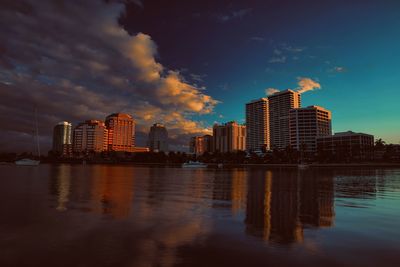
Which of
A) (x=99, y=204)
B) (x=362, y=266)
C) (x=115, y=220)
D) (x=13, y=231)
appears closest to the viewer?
(x=362, y=266)

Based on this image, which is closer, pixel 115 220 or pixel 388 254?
pixel 388 254

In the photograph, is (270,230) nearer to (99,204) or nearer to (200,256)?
(200,256)

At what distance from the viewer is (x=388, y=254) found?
11.6m

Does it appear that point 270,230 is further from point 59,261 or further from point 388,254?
point 59,261

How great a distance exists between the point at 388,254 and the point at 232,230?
6742 mm

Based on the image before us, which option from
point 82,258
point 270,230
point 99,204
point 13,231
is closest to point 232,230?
point 270,230

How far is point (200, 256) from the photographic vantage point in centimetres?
1106

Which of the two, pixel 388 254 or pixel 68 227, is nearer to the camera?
pixel 388 254

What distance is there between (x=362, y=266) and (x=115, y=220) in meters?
12.8

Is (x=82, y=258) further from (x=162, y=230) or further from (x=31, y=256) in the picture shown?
(x=162, y=230)

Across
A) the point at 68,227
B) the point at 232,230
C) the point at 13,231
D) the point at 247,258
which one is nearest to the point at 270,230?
the point at 232,230

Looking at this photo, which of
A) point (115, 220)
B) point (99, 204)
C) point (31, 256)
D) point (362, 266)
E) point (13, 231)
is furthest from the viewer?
point (99, 204)

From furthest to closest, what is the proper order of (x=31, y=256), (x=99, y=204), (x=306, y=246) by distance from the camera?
(x=99, y=204) < (x=306, y=246) < (x=31, y=256)

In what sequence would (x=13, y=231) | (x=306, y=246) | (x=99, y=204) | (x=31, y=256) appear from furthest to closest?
(x=99, y=204) < (x=13, y=231) < (x=306, y=246) < (x=31, y=256)
